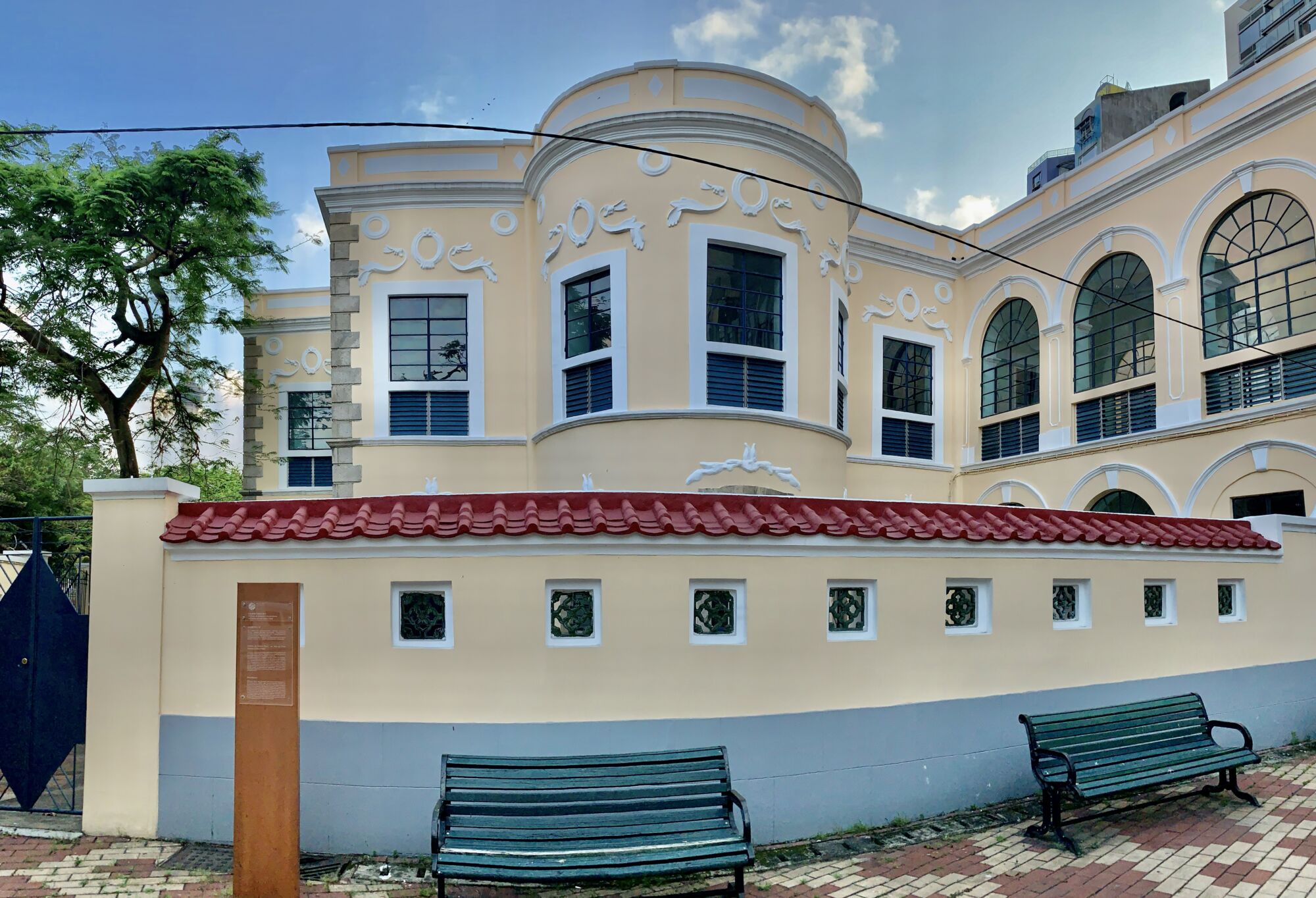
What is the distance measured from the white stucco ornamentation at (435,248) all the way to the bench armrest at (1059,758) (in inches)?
399

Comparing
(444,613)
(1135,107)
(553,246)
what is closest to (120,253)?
(553,246)

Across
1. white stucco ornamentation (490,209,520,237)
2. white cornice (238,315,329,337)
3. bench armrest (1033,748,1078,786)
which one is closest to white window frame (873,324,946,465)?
white stucco ornamentation (490,209,520,237)

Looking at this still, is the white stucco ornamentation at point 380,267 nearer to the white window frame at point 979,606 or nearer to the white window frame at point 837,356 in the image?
the white window frame at point 837,356

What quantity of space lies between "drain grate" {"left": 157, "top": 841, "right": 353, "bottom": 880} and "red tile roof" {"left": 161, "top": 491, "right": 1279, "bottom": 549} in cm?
215

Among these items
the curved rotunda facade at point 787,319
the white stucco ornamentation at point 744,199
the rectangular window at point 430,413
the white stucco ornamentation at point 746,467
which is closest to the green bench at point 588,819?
the white stucco ornamentation at point 746,467

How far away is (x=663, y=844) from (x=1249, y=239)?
41.5ft

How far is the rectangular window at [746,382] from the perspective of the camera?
957cm

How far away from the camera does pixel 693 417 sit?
9281 mm

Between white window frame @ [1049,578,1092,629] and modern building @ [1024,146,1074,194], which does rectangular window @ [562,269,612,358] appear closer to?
white window frame @ [1049,578,1092,629]

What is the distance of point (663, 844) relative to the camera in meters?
4.33

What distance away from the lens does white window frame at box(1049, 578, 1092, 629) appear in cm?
673

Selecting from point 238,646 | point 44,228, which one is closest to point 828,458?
point 238,646

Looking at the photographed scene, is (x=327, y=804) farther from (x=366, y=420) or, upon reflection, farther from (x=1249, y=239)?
(x=1249, y=239)

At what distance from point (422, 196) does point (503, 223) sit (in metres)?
1.29
